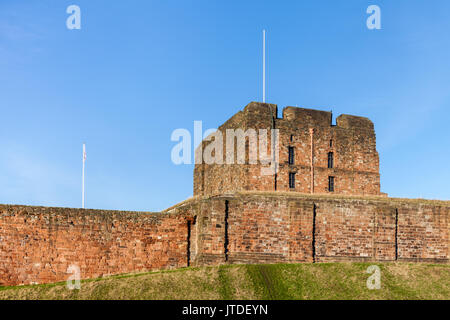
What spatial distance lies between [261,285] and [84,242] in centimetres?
1035

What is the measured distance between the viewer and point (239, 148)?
38.8 metres

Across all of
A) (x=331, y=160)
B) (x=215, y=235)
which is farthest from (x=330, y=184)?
(x=215, y=235)

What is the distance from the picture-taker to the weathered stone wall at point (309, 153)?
3812 cm

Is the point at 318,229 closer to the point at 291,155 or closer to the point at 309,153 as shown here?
the point at 291,155

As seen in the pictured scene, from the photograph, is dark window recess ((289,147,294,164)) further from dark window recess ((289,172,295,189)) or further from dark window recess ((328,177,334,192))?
dark window recess ((328,177,334,192))

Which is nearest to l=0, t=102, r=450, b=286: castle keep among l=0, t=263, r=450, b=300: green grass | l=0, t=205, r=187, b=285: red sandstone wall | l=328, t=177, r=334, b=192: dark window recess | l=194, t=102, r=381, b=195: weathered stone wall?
l=0, t=205, r=187, b=285: red sandstone wall

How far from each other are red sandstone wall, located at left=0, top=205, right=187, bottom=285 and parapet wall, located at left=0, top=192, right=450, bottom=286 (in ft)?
0.16

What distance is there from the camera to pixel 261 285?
2278 cm

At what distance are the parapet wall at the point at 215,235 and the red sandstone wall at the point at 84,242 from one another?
0.05 m

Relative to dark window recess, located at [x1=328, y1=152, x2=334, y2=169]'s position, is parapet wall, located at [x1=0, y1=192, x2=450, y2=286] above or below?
below

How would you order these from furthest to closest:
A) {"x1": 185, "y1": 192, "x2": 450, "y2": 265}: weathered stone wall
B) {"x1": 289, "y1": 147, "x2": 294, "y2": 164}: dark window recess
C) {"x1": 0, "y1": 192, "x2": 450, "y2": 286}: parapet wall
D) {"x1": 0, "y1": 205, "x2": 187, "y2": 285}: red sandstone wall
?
{"x1": 289, "y1": 147, "x2": 294, "y2": 164}: dark window recess
{"x1": 185, "y1": 192, "x2": 450, "y2": 265}: weathered stone wall
{"x1": 0, "y1": 192, "x2": 450, "y2": 286}: parapet wall
{"x1": 0, "y1": 205, "x2": 187, "y2": 285}: red sandstone wall

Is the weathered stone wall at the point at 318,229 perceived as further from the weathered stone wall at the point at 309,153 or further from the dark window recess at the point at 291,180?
the dark window recess at the point at 291,180

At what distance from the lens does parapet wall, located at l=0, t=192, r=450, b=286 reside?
27.3 m

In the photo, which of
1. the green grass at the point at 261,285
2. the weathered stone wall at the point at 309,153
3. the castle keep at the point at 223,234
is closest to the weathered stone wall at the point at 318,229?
the castle keep at the point at 223,234
